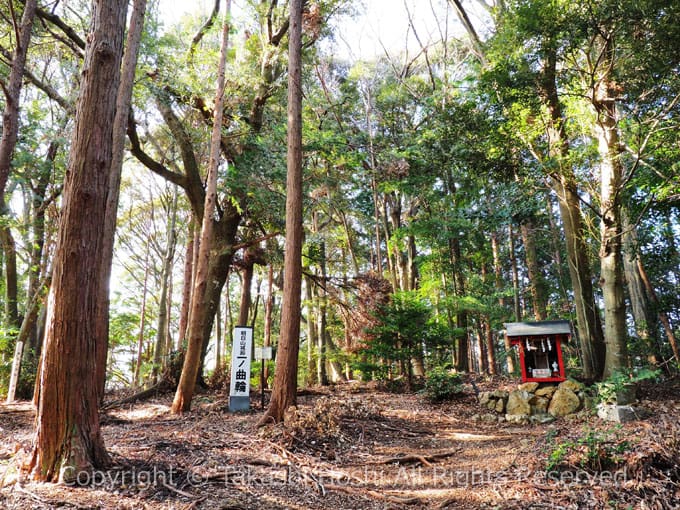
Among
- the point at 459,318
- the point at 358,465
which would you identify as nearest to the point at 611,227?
the point at 358,465

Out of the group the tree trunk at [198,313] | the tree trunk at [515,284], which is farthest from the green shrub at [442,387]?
the tree trunk at [198,313]

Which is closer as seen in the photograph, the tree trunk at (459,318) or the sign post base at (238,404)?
the sign post base at (238,404)

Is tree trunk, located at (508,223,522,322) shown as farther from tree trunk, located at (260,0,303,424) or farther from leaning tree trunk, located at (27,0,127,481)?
leaning tree trunk, located at (27,0,127,481)

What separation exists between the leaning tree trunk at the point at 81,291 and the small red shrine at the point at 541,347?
7.05 meters

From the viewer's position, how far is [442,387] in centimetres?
877

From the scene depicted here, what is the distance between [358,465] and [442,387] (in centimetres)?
456

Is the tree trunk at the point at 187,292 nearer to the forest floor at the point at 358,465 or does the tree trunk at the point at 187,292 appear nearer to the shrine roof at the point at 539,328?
the forest floor at the point at 358,465

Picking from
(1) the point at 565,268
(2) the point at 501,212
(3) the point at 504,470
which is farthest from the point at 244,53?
(1) the point at 565,268

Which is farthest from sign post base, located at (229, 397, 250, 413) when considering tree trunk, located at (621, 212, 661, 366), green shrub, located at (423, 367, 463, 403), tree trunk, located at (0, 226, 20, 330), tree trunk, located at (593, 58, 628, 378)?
tree trunk, located at (621, 212, 661, 366)

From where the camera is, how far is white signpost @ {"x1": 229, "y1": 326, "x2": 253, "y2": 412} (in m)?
7.72

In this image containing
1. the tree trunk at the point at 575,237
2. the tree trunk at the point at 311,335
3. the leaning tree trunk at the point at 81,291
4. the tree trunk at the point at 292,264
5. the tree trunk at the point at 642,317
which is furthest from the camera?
the tree trunk at the point at 311,335

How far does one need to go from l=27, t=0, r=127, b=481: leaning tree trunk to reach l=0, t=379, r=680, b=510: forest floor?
0.27 metres

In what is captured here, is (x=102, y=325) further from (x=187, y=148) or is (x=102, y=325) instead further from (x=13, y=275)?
(x=13, y=275)

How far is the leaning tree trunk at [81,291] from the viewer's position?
3.33 m
